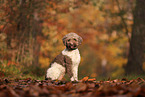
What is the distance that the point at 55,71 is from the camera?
198 inches

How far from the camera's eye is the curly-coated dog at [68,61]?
494cm

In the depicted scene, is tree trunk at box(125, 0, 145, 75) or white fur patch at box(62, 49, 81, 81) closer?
white fur patch at box(62, 49, 81, 81)

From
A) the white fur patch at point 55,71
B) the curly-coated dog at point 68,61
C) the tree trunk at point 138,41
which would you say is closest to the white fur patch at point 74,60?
the curly-coated dog at point 68,61

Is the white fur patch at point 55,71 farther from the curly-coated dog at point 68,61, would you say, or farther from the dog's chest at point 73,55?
the dog's chest at point 73,55

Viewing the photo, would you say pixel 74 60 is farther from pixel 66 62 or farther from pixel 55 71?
pixel 55 71

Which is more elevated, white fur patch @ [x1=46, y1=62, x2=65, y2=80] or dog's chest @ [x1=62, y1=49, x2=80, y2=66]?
dog's chest @ [x1=62, y1=49, x2=80, y2=66]

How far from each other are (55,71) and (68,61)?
0.44m

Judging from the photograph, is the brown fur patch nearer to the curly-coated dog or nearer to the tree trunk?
the curly-coated dog

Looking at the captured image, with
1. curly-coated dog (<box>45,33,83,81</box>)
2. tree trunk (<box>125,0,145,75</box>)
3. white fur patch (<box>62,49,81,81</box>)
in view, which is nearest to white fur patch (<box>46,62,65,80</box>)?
curly-coated dog (<box>45,33,83,81</box>)

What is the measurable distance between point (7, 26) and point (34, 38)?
52.0 inches

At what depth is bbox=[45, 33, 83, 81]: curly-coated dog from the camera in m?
4.94

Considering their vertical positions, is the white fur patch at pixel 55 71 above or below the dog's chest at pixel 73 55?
below

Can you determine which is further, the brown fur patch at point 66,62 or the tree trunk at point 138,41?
the tree trunk at point 138,41

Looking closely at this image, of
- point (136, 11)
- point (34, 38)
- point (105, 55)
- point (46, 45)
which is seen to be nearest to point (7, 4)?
point (34, 38)
